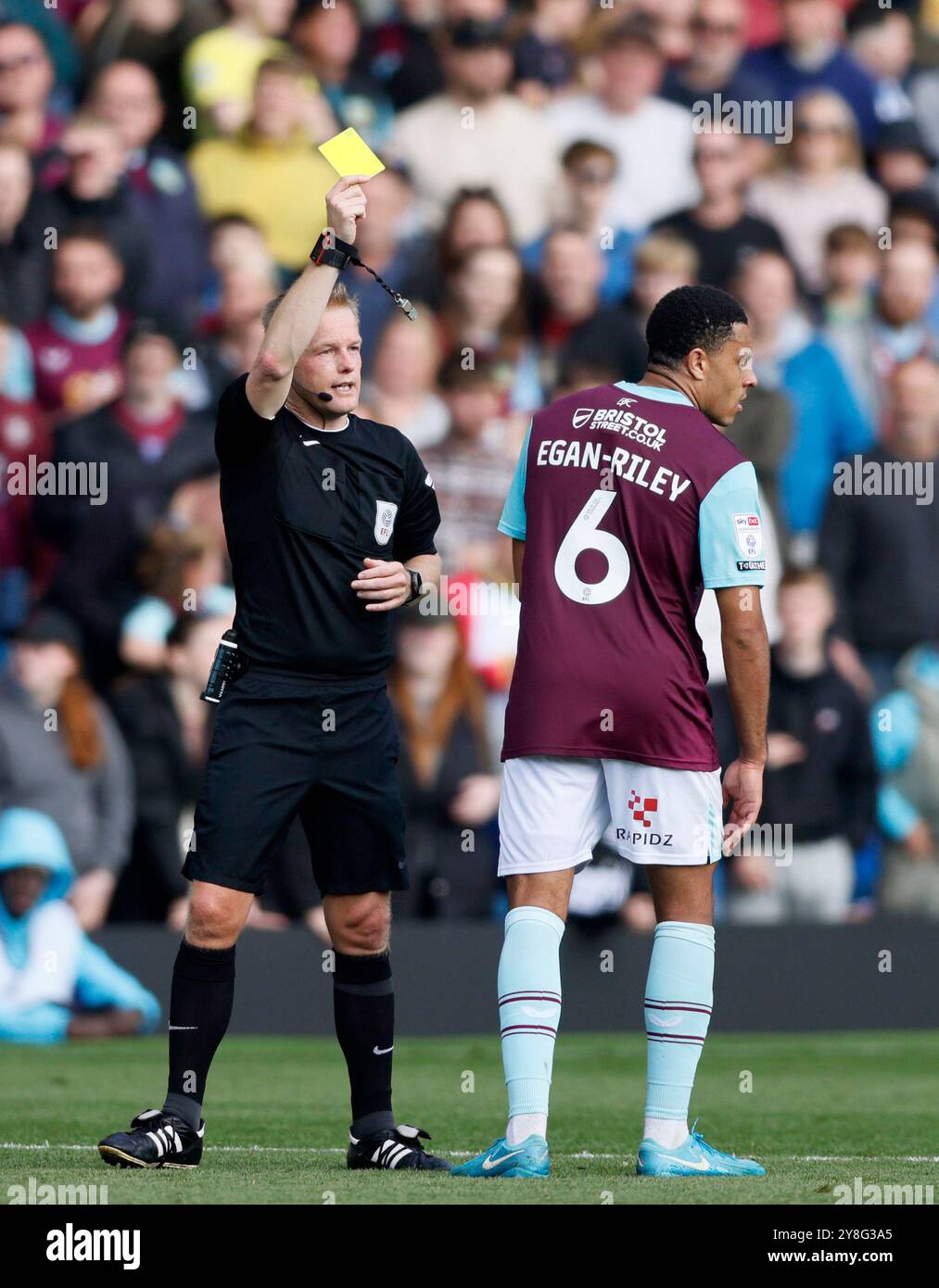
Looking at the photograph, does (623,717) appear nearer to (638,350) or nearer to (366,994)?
(366,994)

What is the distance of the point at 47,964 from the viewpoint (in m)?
9.62

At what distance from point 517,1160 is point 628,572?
1.42 m

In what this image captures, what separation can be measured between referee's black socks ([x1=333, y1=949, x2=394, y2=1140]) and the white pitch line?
0.37m

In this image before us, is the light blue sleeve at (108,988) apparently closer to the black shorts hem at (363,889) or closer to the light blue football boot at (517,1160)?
the black shorts hem at (363,889)

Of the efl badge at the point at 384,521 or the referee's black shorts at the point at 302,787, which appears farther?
the efl badge at the point at 384,521

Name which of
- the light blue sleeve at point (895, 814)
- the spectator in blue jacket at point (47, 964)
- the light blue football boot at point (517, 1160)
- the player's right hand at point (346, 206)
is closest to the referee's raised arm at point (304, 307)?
the player's right hand at point (346, 206)

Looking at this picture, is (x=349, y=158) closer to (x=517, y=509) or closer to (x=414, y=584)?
(x=517, y=509)

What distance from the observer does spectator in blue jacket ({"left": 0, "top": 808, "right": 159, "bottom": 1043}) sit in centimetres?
962

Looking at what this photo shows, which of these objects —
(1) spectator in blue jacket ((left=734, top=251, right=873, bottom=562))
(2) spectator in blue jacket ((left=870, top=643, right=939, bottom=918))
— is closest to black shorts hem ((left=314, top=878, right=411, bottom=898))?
(2) spectator in blue jacket ((left=870, top=643, right=939, bottom=918))

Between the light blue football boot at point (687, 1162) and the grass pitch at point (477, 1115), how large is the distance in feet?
0.23

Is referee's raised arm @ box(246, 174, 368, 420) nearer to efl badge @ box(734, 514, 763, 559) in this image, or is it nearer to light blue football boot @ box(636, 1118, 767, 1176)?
efl badge @ box(734, 514, 763, 559)

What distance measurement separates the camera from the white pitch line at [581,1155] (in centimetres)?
589

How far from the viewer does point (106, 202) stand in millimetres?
11172

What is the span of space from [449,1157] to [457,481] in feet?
17.7
